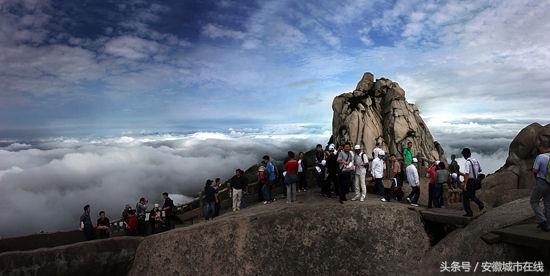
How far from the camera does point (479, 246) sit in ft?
34.5

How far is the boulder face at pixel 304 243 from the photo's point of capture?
12.4m

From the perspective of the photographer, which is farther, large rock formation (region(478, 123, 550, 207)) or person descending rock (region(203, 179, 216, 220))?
large rock formation (region(478, 123, 550, 207))

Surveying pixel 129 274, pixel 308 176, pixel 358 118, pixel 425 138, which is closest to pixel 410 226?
pixel 129 274

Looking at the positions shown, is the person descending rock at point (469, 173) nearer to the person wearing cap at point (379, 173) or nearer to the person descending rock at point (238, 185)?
the person wearing cap at point (379, 173)

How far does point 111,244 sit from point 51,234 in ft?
21.9

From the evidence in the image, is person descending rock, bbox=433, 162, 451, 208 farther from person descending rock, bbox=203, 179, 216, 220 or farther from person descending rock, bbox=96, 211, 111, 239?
person descending rock, bbox=96, 211, 111, 239

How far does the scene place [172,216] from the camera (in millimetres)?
22172

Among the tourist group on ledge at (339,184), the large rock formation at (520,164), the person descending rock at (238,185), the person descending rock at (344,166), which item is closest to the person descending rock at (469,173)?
the tourist group on ledge at (339,184)

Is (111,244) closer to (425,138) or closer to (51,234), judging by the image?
(51,234)

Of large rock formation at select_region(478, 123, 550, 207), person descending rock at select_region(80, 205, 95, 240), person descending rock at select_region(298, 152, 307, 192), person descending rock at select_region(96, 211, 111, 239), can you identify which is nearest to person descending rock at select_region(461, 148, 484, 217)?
person descending rock at select_region(298, 152, 307, 192)

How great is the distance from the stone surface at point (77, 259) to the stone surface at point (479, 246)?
10252 millimetres

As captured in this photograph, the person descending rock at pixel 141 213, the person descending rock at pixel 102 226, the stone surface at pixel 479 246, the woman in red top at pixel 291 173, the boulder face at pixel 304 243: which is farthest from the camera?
the person descending rock at pixel 141 213

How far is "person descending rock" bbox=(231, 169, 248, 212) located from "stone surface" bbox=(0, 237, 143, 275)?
609cm

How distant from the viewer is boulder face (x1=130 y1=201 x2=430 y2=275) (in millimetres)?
12391
